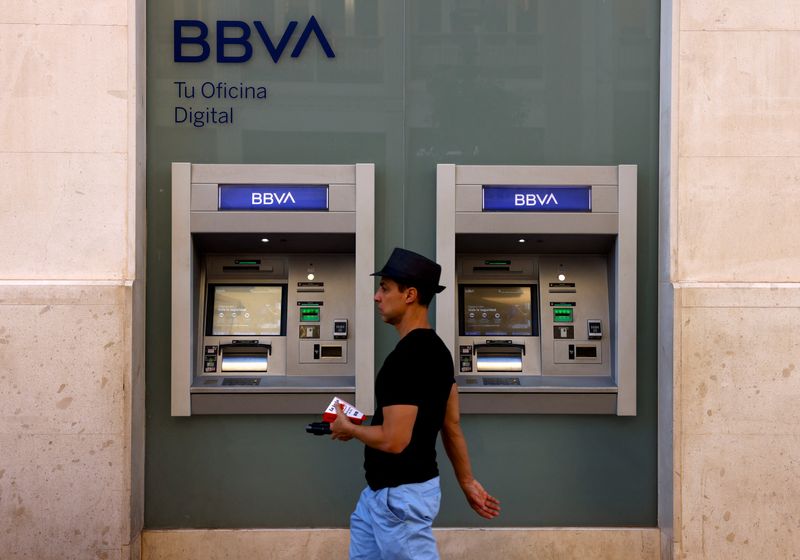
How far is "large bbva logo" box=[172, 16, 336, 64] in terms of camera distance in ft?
15.7

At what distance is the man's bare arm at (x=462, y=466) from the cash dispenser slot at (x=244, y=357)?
1857mm

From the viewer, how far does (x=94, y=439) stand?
457cm

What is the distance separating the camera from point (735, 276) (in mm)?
4695

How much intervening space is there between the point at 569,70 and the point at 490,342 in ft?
5.45

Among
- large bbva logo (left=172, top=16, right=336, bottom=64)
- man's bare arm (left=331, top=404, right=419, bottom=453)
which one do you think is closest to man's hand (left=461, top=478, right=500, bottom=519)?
man's bare arm (left=331, top=404, right=419, bottom=453)

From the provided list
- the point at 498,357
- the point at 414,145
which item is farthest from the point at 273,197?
the point at 498,357

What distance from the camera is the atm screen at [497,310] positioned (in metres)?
4.93

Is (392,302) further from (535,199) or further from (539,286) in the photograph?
(539,286)

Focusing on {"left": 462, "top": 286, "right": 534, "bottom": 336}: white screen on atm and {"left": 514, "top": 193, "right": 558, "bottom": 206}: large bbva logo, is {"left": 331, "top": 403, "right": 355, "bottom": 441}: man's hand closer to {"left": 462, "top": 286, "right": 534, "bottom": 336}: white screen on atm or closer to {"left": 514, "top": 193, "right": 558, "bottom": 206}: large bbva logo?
{"left": 462, "top": 286, "right": 534, "bottom": 336}: white screen on atm

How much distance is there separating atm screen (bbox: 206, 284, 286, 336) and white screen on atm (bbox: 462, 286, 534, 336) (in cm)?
111

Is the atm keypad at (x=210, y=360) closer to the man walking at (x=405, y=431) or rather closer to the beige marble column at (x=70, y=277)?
the beige marble column at (x=70, y=277)

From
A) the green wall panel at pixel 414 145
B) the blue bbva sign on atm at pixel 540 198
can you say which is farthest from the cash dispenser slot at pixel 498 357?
the blue bbva sign on atm at pixel 540 198

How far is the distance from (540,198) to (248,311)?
1832 millimetres

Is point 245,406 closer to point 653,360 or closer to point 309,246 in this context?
point 309,246
